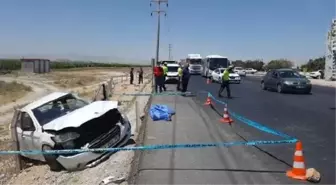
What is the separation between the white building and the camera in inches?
2121

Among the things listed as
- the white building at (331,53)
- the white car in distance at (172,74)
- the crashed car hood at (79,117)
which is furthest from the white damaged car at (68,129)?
the white building at (331,53)

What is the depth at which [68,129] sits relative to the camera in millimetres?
8820

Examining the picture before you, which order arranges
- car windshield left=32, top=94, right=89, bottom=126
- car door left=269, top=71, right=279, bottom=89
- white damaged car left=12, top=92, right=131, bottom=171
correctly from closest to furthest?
white damaged car left=12, top=92, right=131, bottom=171
car windshield left=32, top=94, right=89, bottom=126
car door left=269, top=71, right=279, bottom=89

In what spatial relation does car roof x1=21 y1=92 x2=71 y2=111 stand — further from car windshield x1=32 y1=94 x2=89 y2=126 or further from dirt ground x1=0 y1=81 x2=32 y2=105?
dirt ground x1=0 y1=81 x2=32 y2=105

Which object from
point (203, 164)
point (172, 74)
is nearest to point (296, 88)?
point (172, 74)

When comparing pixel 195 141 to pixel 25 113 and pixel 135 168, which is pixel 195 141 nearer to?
pixel 135 168

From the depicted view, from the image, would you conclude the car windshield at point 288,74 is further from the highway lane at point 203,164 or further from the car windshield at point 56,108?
the car windshield at point 56,108

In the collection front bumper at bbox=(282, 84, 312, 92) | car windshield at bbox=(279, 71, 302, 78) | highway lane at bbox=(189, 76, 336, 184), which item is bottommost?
highway lane at bbox=(189, 76, 336, 184)

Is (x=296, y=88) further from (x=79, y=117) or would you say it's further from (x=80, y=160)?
(x=80, y=160)

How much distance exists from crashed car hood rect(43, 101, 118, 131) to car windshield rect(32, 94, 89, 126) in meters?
0.54

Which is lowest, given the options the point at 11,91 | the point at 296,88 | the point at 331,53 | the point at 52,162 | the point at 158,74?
the point at 11,91

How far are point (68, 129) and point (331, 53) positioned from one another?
172ft

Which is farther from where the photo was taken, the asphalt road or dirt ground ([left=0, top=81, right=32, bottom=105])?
dirt ground ([left=0, top=81, right=32, bottom=105])

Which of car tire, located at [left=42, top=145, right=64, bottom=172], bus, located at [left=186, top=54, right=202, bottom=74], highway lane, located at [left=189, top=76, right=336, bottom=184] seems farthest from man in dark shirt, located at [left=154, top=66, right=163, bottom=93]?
bus, located at [left=186, top=54, right=202, bottom=74]
